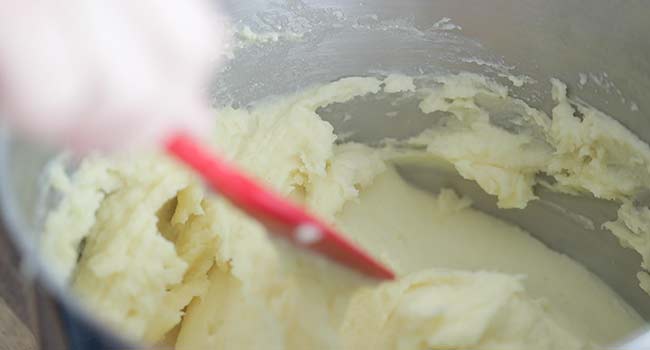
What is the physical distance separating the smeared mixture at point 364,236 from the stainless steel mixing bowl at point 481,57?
23mm

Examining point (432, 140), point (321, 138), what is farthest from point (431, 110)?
point (321, 138)

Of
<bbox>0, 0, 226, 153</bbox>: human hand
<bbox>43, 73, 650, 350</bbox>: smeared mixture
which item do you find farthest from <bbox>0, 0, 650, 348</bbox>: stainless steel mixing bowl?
<bbox>0, 0, 226, 153</bbox>: human hand

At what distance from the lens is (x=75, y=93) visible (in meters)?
0.64

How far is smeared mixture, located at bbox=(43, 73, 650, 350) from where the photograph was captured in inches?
41.0

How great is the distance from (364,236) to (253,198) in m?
0.63

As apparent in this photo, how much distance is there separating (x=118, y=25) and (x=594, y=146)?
0.81 m

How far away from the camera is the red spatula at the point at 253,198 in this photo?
0.69 m

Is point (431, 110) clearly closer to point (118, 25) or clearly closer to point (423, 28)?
point (423, 28)

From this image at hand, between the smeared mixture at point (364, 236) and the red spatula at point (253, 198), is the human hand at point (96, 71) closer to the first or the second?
the red spatula at point (253, 198)

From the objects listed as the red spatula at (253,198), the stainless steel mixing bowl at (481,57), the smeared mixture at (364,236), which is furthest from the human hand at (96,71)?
the stainless steel mixing bowl at (481,57)

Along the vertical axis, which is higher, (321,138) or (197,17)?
(197,17)

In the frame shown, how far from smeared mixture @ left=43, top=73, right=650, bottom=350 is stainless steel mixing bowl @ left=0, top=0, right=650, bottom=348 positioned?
0.9 inches

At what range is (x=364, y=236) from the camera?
131cm

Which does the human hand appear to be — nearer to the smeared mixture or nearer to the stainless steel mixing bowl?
the smeared mixture
